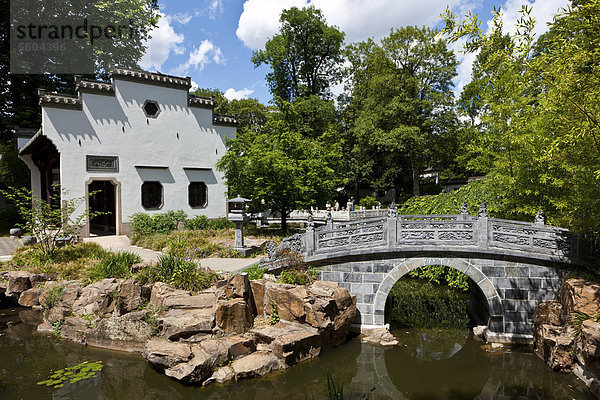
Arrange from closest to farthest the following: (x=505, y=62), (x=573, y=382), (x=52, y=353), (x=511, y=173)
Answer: (x=505, y=62)
(x=573, y=382)
(x=52, y=353)
(x=511, y=173)

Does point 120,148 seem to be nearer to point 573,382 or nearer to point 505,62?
point 505,62

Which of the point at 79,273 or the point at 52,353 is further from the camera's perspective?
the point at 79,273

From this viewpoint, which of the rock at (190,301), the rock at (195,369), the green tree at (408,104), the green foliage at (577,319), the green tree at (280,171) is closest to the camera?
the rock at (195,369)

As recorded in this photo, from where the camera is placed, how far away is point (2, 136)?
23453 millimetres

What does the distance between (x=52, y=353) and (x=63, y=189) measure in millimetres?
9334

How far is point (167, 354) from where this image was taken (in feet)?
27.3

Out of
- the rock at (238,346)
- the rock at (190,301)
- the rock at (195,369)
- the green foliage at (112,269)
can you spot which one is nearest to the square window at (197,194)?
the green foliage at (112,269)

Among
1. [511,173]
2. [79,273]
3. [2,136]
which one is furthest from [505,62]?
[2,136]

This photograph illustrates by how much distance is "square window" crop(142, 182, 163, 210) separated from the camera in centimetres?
1983

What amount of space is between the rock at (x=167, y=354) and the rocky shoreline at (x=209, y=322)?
0.02 metres

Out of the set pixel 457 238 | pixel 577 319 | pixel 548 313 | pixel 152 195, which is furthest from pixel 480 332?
pixel 152 195

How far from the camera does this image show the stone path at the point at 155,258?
12602 mm

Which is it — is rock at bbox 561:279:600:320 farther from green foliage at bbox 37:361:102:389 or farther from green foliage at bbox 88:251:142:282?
green foliage at bbox 88:251:142:282

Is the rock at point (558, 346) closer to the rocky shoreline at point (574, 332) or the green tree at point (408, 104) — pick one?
the rocky shoreline at point (574, 332)
